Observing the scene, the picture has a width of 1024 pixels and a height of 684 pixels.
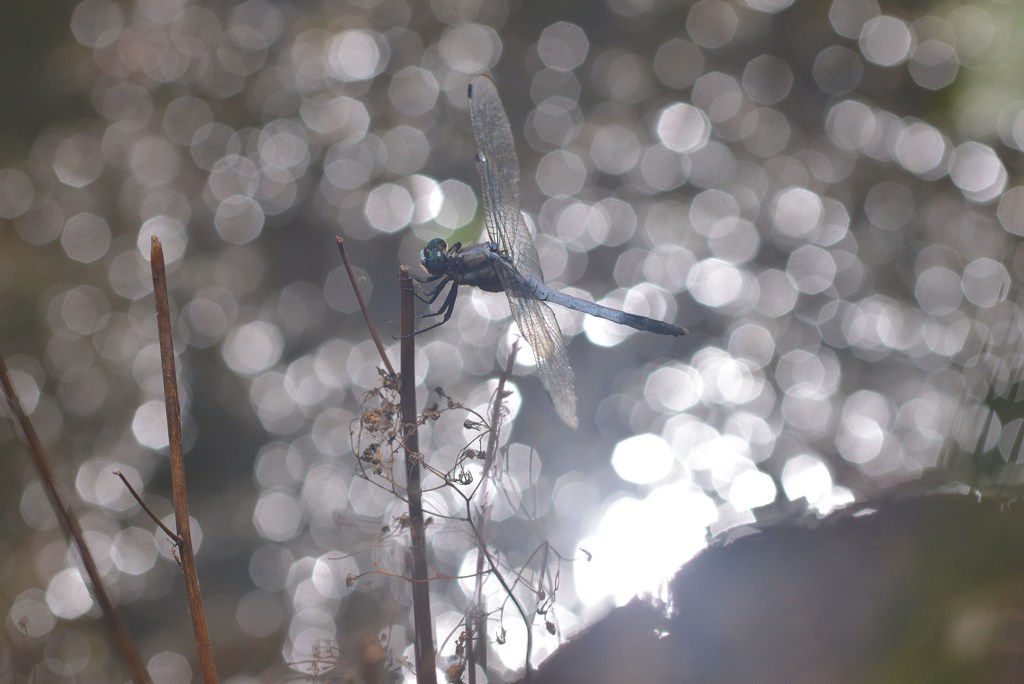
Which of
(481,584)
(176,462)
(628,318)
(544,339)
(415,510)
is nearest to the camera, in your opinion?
(176,462)

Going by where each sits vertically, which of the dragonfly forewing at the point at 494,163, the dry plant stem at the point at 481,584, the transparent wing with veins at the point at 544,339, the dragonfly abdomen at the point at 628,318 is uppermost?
the dragonfly forewing at the point at 494,163

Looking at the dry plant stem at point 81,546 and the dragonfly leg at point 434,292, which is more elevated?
the dragonfly leg at point 434,292

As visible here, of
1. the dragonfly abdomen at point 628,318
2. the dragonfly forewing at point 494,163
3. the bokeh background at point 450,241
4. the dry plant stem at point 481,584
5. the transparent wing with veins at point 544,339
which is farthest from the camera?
the bokeh background at point 450,241

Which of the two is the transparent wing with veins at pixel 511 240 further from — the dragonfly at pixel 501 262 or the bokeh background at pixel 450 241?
the bokeh background at pixel 450 241

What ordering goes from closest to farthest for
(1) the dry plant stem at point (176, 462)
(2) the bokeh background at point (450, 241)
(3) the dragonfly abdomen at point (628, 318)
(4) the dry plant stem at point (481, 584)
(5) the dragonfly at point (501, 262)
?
(1) the dry plant stem at point (176, 462) → (4) the dry plant stem at point (481, 584) → (5) the dragonfly at point (501, 262) → (3) the dragonfly abdomen at point (628, 318) → (2) the bokeh background at point (450, 241)

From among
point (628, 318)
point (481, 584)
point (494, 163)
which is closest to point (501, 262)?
point (494, 163)

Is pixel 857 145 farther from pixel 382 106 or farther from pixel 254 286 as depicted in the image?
pixel 254 286

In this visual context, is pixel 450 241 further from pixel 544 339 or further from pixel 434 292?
pixel 544 339

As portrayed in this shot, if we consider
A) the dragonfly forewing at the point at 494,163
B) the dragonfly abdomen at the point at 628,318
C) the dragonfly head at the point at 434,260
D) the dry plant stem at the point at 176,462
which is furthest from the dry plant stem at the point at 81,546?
the dragonfly abdomen at the point at 628,318
